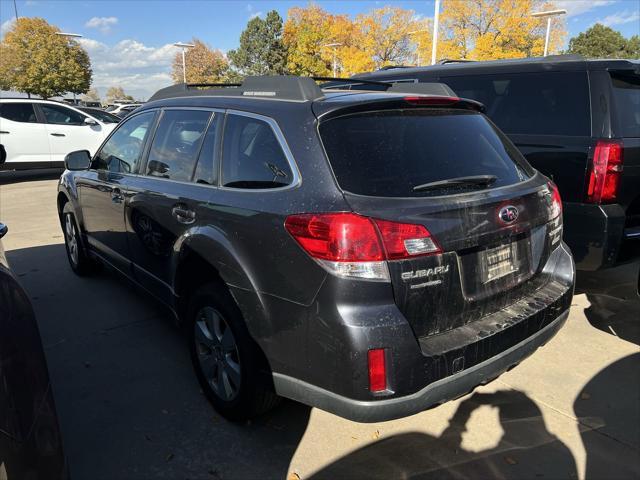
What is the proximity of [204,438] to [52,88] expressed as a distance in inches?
1941

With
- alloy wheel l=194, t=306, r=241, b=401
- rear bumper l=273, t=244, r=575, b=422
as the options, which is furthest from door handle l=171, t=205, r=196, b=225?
rear bumper l=273, t=244, r=575, b=422

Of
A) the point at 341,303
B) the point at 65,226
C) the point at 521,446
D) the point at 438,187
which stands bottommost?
the point at 521,446

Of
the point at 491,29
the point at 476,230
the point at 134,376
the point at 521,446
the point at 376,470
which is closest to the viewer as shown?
the point at 476,230

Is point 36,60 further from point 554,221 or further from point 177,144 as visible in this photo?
point 554,221

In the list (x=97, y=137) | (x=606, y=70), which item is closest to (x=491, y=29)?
(x=97, y=137)

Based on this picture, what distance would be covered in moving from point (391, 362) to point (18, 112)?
1289 cm

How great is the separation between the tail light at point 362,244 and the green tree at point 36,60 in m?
48.5

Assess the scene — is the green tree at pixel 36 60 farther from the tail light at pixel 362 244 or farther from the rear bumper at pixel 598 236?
the tail light at pixel 362 244

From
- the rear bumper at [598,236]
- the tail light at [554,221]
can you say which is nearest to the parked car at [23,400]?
the tail light at [554,221]

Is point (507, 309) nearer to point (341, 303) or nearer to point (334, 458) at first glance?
point (341, 303)

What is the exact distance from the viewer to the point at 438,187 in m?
2.30

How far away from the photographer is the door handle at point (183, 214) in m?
2.87

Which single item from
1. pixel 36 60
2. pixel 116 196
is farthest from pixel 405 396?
pixel 36 60

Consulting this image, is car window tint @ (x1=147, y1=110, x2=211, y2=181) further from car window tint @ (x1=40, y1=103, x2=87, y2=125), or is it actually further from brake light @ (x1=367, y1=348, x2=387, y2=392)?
car window tint @ (x1=40, y1=103, x2=87, y2=125)
